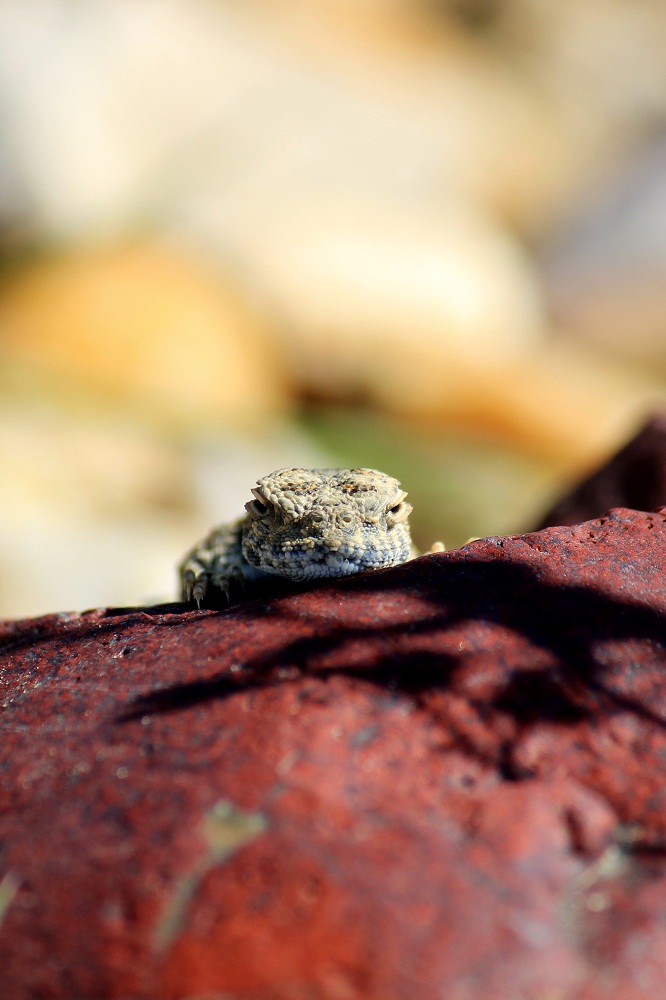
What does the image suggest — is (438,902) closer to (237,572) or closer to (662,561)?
(662,561)

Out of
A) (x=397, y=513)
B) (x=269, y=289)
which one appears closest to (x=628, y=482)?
(x=397, y=513)

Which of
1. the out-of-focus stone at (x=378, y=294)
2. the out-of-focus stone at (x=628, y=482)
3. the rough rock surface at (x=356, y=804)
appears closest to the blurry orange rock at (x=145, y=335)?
the out-of-focus stone at (x=378, y=294)

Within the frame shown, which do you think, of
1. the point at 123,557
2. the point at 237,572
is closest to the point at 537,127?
the point at 123,557

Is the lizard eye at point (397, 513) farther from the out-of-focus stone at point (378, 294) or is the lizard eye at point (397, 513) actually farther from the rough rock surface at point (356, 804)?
→ the out-of-focus stone at point (378, 294)

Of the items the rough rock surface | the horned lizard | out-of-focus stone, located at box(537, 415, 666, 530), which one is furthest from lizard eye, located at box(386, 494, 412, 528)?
out-of-focus stone, located at box(537, 415, 666, 530)

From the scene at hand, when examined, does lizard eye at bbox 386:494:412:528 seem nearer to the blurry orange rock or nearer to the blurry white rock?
the blurry orange rock

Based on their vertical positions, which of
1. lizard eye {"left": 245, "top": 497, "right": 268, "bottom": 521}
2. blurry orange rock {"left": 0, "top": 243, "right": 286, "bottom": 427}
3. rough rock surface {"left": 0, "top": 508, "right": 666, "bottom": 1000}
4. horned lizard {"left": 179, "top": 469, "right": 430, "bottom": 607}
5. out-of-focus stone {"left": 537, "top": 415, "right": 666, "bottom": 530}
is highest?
blurry orange rock {"left": 0, "top": 243, "right": 286, "bottom": 427}
